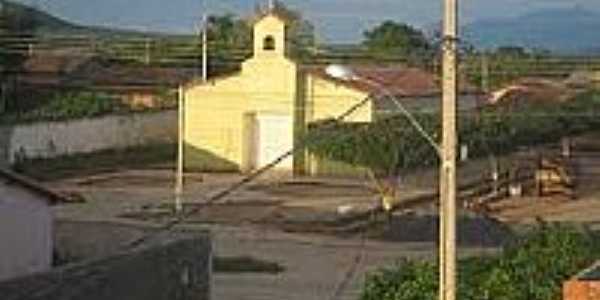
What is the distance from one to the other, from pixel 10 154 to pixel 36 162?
128 cm

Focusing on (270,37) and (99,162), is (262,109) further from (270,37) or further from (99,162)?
(99,162)

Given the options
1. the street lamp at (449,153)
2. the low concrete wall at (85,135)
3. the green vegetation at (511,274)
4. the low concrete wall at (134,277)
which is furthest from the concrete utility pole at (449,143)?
the low concrete wall at (85,135)

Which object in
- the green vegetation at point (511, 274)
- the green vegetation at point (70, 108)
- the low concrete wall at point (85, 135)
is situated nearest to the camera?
the green vegetation at point (511, 274)

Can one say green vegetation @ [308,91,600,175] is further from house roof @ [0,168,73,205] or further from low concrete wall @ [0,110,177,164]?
house roof @ [0,168,73,205]

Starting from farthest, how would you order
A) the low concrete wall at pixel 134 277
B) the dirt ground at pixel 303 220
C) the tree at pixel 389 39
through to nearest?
the tree at pixel 389 39
the dirt ground at pixel 303 220
the low concrete wall at pixel 134 277

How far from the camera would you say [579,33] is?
6024 inches

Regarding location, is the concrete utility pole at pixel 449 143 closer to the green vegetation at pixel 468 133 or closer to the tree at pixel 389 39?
the green vegetation at pixel 468 133

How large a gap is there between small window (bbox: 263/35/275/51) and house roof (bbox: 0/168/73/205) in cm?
2701

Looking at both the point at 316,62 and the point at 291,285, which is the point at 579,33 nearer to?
the point at 316,62

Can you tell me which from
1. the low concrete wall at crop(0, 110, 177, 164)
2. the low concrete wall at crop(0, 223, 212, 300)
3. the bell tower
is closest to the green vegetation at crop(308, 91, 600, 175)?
the bell tower

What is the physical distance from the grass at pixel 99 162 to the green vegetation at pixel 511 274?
1193 inches

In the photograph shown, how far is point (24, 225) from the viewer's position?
2750 centimetres

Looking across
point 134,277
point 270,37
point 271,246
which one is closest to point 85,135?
point 270,37

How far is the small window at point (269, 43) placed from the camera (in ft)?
182
